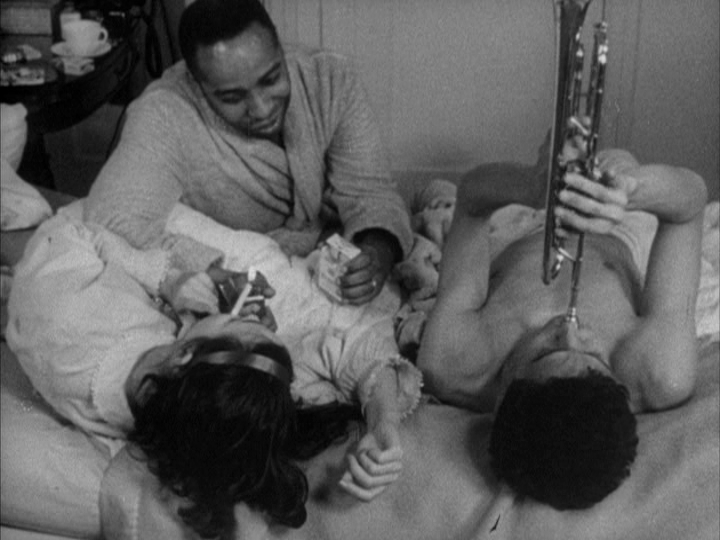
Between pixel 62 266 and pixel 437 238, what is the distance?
37 centimetres

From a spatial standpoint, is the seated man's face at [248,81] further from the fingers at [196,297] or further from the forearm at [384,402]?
the forearm at [384,402]

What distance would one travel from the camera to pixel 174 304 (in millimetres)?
738

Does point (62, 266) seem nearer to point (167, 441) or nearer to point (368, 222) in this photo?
point (167, 441)

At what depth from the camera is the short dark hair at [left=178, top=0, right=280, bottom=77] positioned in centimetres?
78

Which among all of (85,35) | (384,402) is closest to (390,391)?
(384,402)

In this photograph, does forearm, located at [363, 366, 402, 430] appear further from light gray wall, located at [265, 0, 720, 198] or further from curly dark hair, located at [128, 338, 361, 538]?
light gray wall, located at [265, 0, 720, 198]

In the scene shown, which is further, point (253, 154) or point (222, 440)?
point (253, 154)

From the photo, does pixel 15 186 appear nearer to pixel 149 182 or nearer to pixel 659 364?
pixel 149 182

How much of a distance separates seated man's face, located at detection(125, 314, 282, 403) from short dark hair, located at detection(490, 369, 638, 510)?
18cm

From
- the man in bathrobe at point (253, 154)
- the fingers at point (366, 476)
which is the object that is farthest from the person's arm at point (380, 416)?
the man in bathrobe at point (253, 154)

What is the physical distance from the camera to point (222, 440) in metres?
0.63

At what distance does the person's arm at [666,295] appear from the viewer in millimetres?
642

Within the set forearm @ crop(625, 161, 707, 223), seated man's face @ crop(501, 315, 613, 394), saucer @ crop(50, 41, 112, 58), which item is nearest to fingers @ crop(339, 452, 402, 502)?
seated man's face @ crop(501, 315, 613, 394)

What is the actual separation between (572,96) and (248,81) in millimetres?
361
